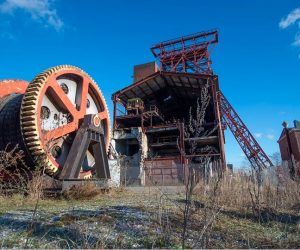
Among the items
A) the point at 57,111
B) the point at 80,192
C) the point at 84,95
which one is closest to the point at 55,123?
the point at 57,111

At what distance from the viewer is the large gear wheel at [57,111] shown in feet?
20.1

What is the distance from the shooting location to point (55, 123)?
7.23 m

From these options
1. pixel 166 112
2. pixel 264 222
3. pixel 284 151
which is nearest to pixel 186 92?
pixel 166 112

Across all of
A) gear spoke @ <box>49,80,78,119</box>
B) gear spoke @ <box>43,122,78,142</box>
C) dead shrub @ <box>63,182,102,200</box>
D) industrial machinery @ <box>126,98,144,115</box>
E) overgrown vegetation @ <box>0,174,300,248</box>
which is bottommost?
overgrown vegetation @ <box>0,174,300,248</box>

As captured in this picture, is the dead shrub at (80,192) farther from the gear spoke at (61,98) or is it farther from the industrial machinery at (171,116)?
the industrial machinery at (171,116)

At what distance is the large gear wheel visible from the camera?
611cm

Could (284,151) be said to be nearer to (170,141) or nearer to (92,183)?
(170,141)

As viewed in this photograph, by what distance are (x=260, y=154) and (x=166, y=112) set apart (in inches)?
369

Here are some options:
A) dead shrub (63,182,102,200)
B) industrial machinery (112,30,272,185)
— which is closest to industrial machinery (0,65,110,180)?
dead shrub (63,182,102,200)

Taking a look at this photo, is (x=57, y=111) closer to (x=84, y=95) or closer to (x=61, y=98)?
(x=61, y=98)

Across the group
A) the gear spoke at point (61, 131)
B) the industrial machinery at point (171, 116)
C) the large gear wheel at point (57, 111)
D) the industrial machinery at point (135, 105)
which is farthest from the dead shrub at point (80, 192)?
the industrial machinery at point (135, 105)

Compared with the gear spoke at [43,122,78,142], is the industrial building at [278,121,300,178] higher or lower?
higher

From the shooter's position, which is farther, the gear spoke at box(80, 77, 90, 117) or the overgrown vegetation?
the gear spoke at box(80, 77, 90, 117)

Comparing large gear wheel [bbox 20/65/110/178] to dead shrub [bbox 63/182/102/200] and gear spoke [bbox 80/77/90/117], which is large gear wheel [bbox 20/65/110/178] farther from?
dead shrub [bbox 63/182/102/200]
